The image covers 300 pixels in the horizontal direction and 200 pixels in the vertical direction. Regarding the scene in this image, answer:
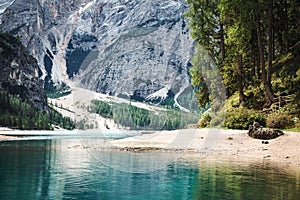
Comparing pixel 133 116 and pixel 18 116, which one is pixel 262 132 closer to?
pixel 133 116

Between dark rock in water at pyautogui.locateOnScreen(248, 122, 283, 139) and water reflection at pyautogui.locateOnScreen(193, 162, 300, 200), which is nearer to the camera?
water reflection at pyautogui.locateOnScreen(193, 162, 300, 200)

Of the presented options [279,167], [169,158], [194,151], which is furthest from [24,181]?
[194,151]

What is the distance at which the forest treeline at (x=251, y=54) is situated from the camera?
4234 centimetres

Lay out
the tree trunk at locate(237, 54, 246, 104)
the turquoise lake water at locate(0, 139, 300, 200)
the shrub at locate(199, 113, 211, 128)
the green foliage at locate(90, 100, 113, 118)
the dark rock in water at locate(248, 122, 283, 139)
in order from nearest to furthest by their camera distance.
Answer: the turquoise lake water at locate(0, 139, 300, 200)
the green foliage at locate(90, 100, 113, 118)
the dark rock in water at locate(248, 122, 283, 139)
the tree trunk at locate(237, 54, 246, 104)
the shrub at locate(199, 113, 211, 128)

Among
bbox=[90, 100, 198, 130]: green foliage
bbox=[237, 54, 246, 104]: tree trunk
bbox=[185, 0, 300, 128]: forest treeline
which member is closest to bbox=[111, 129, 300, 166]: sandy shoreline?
bbox=[185, 0, 300, 128]: forest treeline

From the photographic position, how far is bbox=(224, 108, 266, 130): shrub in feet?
129

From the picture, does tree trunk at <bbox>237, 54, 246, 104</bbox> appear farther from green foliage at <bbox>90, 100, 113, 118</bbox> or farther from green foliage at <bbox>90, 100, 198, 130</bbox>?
green foliage at <bbox>90, 100, 113, 118</bbox>

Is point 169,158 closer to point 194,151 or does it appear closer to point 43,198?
point 194,151

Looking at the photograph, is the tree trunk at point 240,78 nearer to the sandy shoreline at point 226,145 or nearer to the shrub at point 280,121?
Answer: the sandy shoreline at point 226,145

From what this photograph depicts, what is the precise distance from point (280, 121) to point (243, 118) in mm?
4765

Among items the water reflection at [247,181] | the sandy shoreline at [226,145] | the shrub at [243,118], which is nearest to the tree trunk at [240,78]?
the shrub at [243,118]

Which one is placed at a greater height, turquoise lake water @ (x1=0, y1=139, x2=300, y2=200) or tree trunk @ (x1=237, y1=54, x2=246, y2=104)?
tree trunk @ (x1=237, y1=54, x2=246, y2=104)

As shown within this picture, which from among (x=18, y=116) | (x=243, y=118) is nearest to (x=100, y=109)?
(x=243, y=118)

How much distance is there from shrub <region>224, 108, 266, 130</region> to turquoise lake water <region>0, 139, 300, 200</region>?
11890 millimetres
